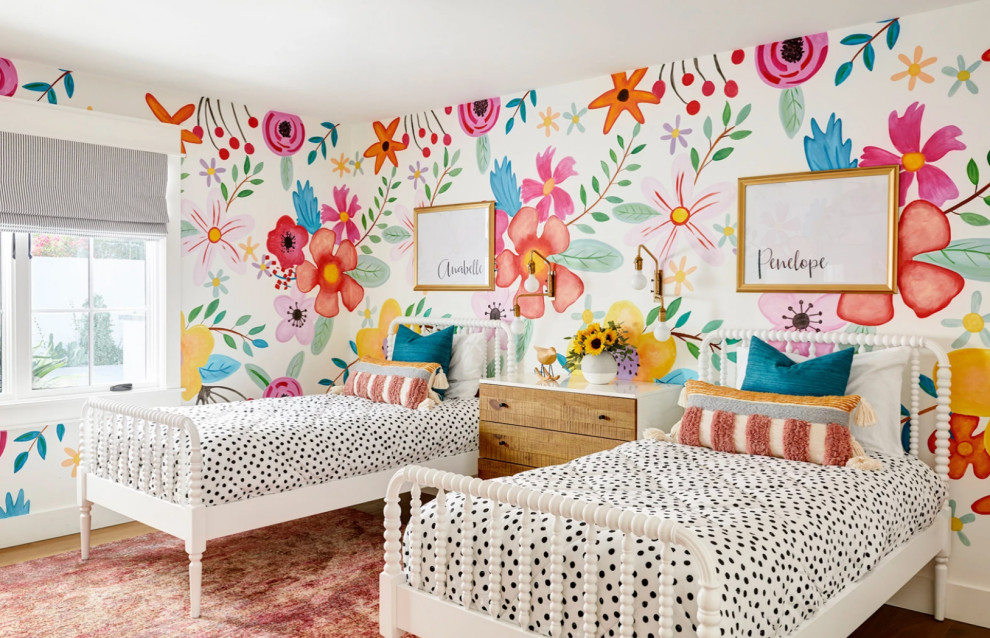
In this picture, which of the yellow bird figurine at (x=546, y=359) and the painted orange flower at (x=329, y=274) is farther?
the painted orange flower at (x=329, y=274)

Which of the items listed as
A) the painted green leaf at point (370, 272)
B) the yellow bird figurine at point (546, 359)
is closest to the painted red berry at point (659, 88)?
the yellow bird figurine at point (546, 359)

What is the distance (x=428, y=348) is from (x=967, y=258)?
8.44 feet

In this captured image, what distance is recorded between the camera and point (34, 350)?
390 cm

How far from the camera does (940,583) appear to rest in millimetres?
2973

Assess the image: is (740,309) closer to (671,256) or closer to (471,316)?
(671,256)

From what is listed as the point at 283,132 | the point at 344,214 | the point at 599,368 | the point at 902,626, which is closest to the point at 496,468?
the point at 599,368

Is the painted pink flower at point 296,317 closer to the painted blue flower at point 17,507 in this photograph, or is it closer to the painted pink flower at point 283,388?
the painted pink flower at point 283,388

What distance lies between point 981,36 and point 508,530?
2.56m

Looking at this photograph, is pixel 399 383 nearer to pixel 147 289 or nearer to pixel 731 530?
pixel 147 289

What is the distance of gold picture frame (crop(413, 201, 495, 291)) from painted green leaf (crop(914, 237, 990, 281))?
226 cm

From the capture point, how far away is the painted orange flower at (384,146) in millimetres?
4918

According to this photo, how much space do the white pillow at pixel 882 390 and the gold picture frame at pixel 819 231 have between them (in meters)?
0.29

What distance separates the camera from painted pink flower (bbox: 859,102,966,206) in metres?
2.99

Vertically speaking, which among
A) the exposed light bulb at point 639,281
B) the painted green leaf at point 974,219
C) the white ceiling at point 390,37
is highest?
the white ceiling at point 390,37
